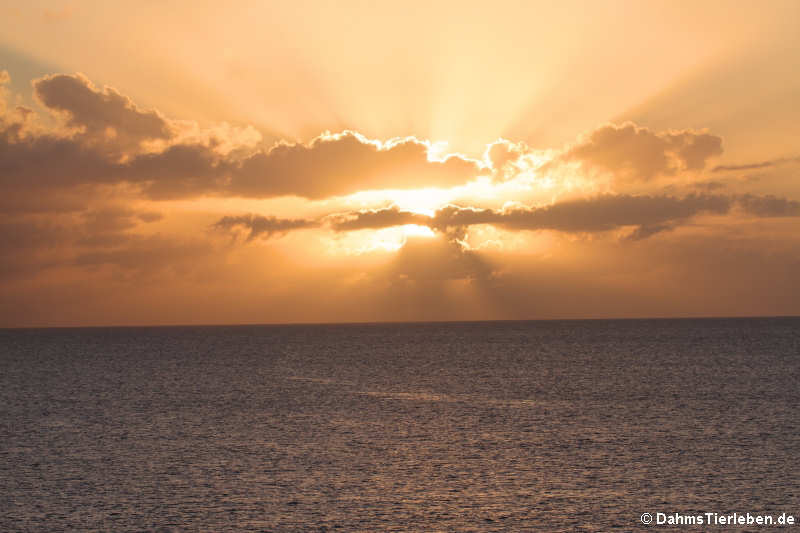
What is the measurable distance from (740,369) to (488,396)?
51.2m

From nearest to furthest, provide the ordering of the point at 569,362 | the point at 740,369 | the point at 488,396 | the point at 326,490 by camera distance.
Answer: the point at 326,490, the point at 488,396, the point at 740,369, the point at 569,362

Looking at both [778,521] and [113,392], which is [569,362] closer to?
[113,392]

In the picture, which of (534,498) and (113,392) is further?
(113,392)

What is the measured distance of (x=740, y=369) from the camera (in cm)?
10244

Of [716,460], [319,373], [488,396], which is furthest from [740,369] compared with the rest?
[716,460]

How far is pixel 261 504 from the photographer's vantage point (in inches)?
1154

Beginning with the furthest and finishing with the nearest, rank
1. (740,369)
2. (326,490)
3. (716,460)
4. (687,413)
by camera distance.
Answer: (740,369) → (687,413) → (716,460) → (326,490)

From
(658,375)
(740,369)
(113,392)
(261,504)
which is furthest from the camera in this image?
(740,369)

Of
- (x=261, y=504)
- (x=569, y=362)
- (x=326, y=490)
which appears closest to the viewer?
(x=261, y=504)

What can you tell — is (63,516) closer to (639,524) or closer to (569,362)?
(639,524)

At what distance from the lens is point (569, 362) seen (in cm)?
12025

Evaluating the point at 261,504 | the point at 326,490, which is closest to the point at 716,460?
the point at 326,490

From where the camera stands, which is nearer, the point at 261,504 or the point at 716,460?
the point at 261,504

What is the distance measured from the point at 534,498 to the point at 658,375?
69.2 meters
